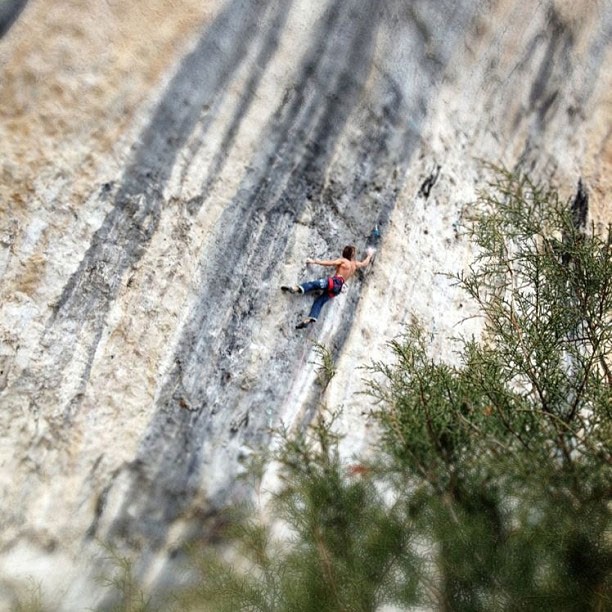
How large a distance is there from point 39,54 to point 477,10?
15.4ft

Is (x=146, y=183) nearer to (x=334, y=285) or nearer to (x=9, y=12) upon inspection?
(x=9, y=12)

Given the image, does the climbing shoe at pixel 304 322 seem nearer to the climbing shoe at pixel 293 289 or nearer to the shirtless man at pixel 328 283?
the shirtless man at pixel 328 283

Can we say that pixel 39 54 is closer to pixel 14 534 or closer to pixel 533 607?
pixel 14 534

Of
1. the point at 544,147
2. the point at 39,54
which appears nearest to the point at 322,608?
the point at 39,54

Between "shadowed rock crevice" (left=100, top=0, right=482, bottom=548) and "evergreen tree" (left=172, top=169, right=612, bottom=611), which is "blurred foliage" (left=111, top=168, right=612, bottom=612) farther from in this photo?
"shadowed rock crevice" (left=100, top=0, right=482, bottom=548)

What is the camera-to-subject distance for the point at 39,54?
17.5ft

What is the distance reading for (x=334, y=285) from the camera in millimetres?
6000

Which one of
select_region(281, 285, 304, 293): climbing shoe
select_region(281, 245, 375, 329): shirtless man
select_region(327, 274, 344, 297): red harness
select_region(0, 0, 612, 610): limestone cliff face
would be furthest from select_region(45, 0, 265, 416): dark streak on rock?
select_region(327, 274, 344, 297): red harness

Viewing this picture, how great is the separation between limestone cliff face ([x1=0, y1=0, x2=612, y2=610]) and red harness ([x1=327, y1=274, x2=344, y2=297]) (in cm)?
21

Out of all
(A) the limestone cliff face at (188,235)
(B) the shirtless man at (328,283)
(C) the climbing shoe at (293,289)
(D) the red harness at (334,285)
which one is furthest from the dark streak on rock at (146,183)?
(D) the red harness at (334,285)

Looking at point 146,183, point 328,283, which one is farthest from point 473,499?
point 146,183

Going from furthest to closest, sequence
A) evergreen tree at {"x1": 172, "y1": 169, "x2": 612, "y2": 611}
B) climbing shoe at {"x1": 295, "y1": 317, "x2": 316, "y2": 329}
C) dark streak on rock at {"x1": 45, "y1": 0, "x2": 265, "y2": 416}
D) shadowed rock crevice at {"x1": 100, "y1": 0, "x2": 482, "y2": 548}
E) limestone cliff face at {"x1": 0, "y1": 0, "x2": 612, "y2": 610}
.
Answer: climbing shoe at {"x1": 295, "y1": 317, "x2": 316, "y2": 329}, shadowed rock crevice at {"x1": 100, "y1": 0, "x2": 482, "y2": 548}, dark streak on rock at {"x1": 45, "y1": 0, "x2": 265, "y2": 416}, limestone cliff face at {"x1": 0, "y1": 0, "x2": 612, "y2": 610}, evergreen tree at {"x1": 172, "y1": 169, "x2": 612, "y2": 611}

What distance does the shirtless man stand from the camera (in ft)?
19.6

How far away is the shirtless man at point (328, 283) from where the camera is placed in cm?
597
